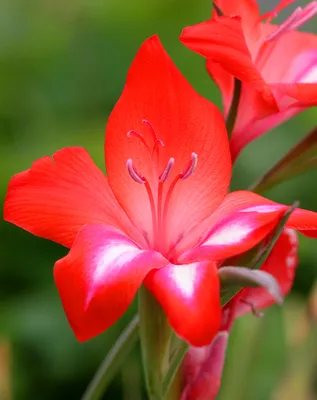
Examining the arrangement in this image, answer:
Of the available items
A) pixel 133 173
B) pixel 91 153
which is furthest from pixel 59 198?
pixel 91 153

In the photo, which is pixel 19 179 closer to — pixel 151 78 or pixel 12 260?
pixel 151 78

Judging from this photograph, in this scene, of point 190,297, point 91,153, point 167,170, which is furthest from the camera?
point 91,153

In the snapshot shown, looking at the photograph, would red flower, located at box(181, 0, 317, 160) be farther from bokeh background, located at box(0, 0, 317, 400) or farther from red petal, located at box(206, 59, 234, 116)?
bokeh background, located at box(0, 0, 317, 400)

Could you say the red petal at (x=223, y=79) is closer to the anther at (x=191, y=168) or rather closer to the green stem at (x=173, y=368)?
the anther at (x=191, y=168)

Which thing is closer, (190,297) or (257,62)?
(190,297)

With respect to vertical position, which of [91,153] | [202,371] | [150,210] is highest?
[150,210]

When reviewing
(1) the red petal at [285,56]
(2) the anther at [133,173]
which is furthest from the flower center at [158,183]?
(1) the red petal at [285,56]

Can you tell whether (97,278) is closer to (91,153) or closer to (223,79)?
(223,79)
